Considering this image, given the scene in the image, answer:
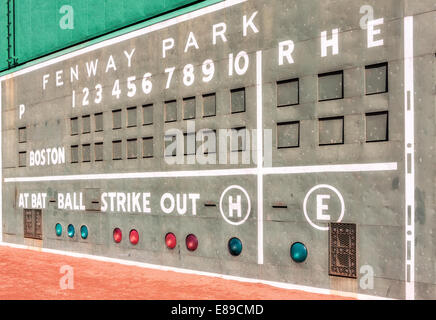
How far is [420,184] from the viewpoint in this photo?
27.6 ft

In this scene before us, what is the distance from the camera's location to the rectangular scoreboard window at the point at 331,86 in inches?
372

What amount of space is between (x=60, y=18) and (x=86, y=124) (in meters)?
4.49

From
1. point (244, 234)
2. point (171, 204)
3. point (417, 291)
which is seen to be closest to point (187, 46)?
point (171, 204)

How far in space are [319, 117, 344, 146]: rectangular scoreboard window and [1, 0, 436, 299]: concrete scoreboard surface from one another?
0.02 m

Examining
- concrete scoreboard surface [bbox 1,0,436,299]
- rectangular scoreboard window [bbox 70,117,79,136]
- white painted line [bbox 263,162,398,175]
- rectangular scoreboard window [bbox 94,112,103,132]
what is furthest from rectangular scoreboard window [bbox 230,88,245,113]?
rectangular scoreboard window [bbox 70,117,79,136]

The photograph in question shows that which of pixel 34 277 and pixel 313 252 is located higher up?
pixel 313 252

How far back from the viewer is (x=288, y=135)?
1021 centimetres

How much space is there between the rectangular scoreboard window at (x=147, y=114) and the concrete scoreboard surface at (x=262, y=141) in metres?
0.04

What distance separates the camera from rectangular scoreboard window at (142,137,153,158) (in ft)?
42.3

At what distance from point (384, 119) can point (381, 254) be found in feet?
8.12

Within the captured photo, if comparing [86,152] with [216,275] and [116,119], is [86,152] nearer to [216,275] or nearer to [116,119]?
[116,119]

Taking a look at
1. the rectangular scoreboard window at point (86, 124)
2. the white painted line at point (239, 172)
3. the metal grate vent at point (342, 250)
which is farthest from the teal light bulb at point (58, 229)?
the metal grate vent at point (342, 250)

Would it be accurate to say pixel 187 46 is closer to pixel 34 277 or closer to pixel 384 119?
pixel 384 119

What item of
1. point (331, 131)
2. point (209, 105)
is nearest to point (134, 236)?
point (209, 105)
